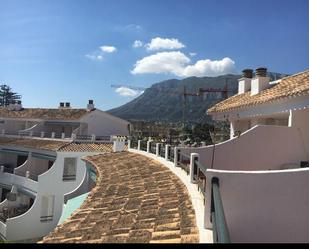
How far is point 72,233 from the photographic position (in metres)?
6.92

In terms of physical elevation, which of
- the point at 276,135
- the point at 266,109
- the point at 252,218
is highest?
the point at 266,109

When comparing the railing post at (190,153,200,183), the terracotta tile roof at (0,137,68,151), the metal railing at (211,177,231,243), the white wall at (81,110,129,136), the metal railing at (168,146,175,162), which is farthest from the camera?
the white wall at (81,110,129,136)

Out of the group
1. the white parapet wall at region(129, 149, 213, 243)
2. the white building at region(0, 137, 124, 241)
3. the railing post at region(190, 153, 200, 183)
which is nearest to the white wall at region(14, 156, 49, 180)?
the white building at region(0, 137, 124, 241)

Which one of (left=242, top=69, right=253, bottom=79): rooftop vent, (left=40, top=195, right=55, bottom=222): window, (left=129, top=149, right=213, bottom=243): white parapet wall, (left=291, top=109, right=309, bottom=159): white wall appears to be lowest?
(left=40, top=195, right=55, bottom=222): window

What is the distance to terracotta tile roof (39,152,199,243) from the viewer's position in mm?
6219

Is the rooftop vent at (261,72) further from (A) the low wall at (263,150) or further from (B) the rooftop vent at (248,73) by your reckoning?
(A) the low wall at (263,150)

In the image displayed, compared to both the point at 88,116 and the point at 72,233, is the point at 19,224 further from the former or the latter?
the point at 72,233

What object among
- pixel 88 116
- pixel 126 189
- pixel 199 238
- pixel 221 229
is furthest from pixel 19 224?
pixel 221 229

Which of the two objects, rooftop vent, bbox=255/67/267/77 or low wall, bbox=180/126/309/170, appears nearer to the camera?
low wall, bbox=180/126/309/170

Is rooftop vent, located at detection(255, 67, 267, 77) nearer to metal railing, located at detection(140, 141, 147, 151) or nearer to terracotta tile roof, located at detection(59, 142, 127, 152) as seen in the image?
metal railing, located at detection(140, 141, 147, 151)

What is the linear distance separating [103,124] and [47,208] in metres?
14.0

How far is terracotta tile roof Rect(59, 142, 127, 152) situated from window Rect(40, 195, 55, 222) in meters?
4.16

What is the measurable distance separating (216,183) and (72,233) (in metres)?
3.02

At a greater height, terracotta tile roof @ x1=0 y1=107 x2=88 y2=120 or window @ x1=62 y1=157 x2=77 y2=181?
terracotta tile roof @ x1=0 y1=107 x2=88 y2=120
